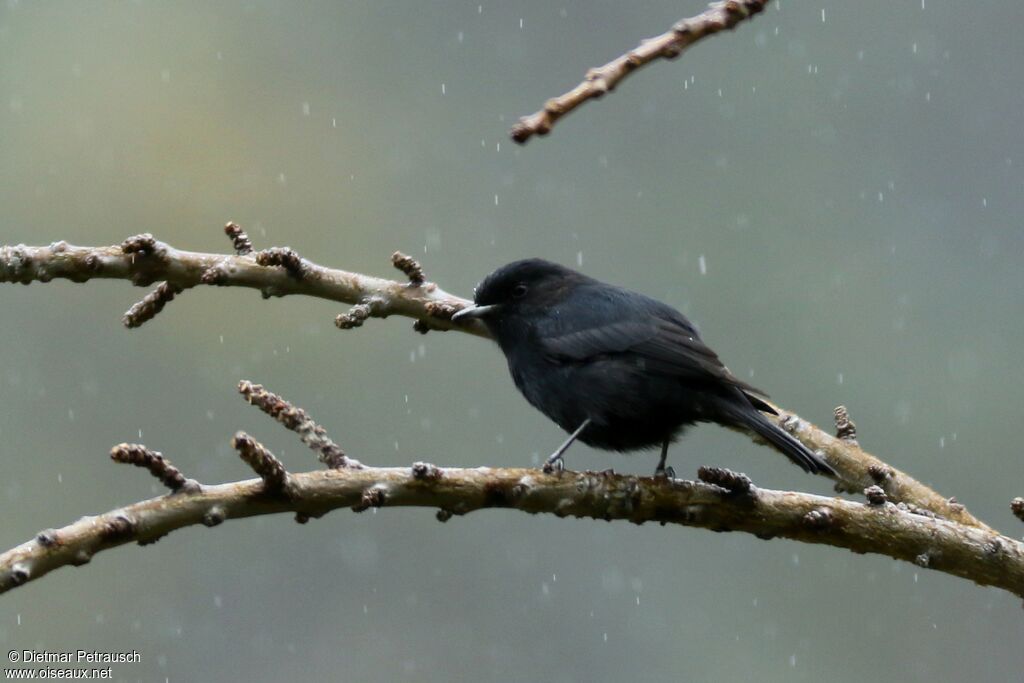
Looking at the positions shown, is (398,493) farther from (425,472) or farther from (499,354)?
(499,354)

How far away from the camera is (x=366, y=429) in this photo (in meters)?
20.7

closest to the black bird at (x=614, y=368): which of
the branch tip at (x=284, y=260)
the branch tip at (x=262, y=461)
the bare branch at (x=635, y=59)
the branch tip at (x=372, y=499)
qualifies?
the branch tip at (x=284, y=260)

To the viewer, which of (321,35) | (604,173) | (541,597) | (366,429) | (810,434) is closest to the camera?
(810,434)

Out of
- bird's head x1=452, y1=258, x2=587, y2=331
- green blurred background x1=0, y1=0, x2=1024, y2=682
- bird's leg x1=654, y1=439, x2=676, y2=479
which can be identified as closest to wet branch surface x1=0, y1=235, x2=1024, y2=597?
bird's leg x1=654, y1=439, x2=676, y2=479

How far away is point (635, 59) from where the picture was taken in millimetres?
2443

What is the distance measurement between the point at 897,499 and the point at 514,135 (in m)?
2.43

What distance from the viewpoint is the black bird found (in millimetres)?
4781

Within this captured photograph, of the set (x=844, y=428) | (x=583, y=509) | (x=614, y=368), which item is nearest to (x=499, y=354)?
(x=614, y=368)

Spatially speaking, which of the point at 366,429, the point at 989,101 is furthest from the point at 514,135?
the point at 989,101

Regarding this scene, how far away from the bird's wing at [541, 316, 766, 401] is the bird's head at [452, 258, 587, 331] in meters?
0.23

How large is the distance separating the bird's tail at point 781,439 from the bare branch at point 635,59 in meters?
1.99

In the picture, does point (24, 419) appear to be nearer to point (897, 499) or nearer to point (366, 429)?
point (366, 429)

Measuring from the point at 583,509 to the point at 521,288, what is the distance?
1781mm

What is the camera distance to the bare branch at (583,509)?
10.4 feet
